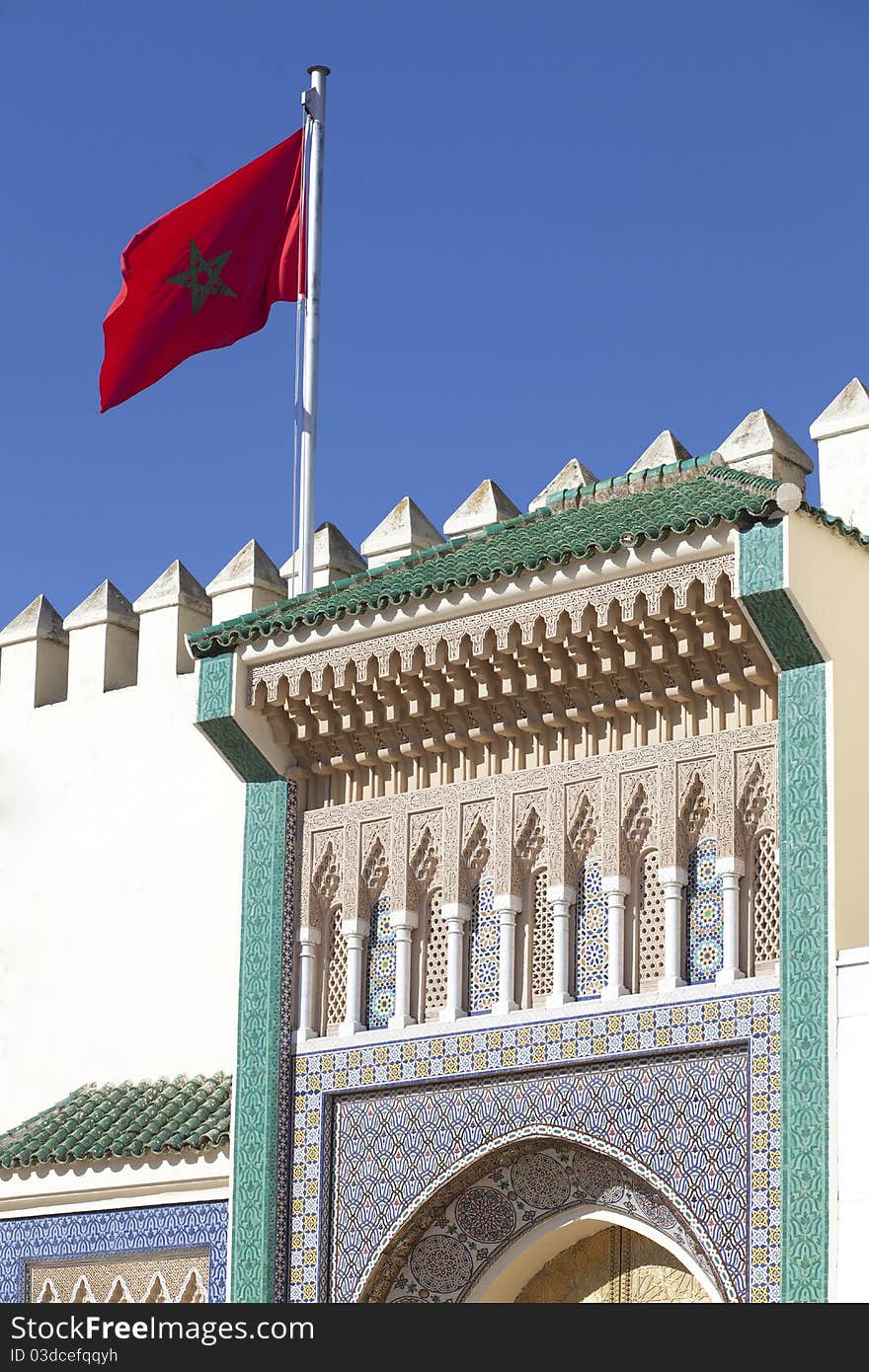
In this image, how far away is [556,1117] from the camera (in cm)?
873

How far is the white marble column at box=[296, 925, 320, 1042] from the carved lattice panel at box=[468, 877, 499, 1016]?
691 millimetres

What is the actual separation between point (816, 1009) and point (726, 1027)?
0.35 metres

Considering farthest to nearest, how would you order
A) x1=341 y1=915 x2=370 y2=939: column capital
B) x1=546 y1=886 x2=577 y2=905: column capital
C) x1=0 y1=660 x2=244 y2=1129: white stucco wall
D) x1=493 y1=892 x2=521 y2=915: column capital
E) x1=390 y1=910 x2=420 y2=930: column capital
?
x1=0 y1=660 x2=244 y2=1129: white stucco wall
x1=341 y1=915 x2=370 y2=939: column capital
x1=390 y1=910 x2=420 y2=930: column capital
x1=493 y1=892 x2=521 y2=915: column capital
x1=546 y1=886 x2=577 y2=905: column capital

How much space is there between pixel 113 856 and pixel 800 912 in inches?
170

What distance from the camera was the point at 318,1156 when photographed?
30.6ft

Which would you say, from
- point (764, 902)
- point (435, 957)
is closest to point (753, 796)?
point (764, 902)

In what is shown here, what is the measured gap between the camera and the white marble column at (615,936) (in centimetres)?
872

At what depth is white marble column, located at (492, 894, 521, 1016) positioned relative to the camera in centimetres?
898

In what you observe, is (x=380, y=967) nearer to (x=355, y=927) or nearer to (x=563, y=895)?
(x=355, y=927)

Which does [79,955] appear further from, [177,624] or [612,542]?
[612,542]

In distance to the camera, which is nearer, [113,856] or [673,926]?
[673,926]

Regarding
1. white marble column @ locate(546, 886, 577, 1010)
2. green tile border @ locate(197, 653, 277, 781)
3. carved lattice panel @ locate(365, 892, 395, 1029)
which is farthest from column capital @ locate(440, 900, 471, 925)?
green tile border @ locate(197, 653, 277, 781)

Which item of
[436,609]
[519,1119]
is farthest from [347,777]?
[519,1119]

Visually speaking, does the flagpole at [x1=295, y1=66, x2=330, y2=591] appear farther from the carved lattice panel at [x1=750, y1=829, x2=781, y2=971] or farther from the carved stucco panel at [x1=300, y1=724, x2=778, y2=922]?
the carved lattice panel at [x1=750, y1=829, x2=781, y2=971]
